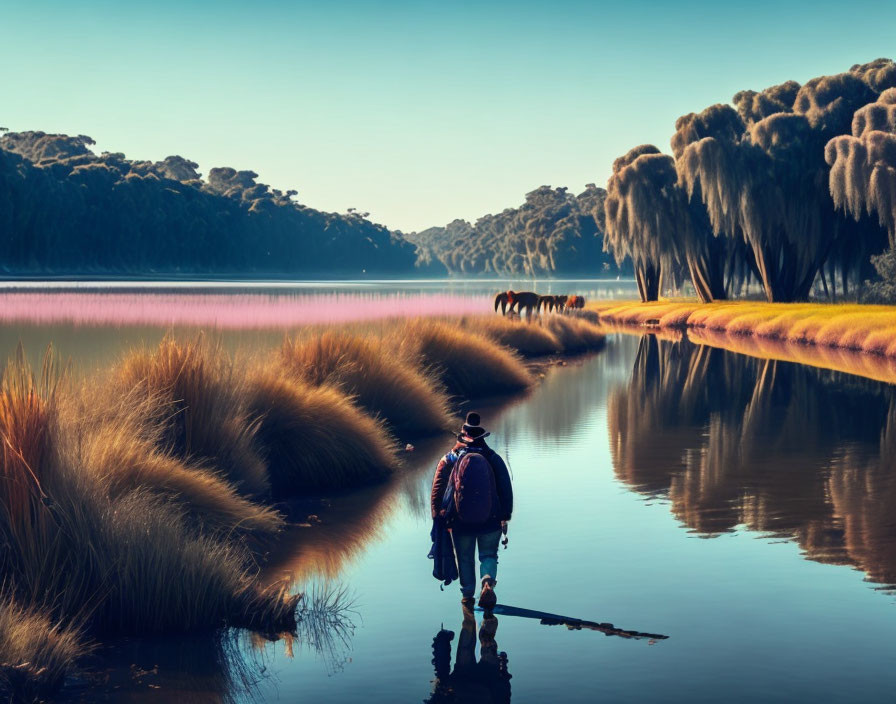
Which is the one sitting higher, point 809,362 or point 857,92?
point 857,92

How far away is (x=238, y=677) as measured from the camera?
704cm

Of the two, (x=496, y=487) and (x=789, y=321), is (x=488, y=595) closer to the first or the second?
(x=496, y=487)

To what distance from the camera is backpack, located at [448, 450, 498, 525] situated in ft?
27.2

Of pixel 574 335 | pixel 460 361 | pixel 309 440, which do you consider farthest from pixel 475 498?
pixel 574 335

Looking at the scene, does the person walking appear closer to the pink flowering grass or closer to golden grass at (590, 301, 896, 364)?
the pink flowering grass

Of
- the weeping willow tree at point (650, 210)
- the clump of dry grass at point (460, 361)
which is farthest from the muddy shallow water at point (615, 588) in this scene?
the weeping willow tree at point (650, 210)

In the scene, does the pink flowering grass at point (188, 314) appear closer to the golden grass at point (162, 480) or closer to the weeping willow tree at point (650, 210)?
the weeping willow tree at point (650, 210)

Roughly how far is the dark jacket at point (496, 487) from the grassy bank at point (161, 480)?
143 cm

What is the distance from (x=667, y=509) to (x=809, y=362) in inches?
945

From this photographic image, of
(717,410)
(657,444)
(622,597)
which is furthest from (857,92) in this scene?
(622,597)

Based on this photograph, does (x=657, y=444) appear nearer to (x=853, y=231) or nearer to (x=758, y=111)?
(x=853, y=231)

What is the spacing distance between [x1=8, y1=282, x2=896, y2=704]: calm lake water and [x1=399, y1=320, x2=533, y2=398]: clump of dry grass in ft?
22.9

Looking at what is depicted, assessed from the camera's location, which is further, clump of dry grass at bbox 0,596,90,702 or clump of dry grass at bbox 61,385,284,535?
clump of dry grass at bbox 61,385,284,535

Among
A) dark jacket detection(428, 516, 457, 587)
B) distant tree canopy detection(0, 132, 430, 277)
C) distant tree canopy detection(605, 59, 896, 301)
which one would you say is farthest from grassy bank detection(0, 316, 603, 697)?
distant tree canopy detection(0, 132, 430, 277)
